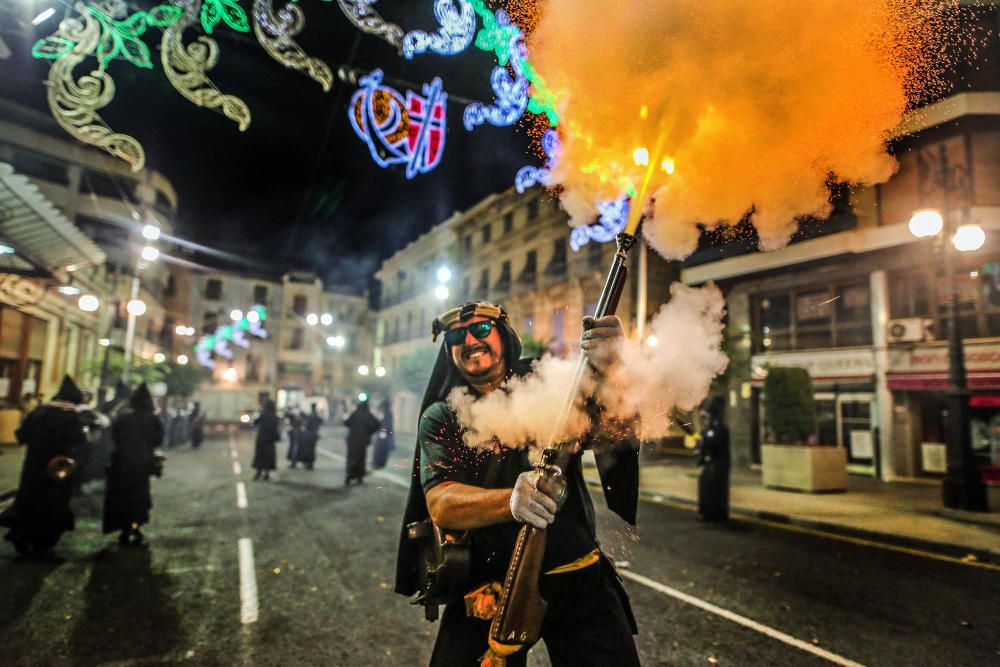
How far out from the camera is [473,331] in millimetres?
2258

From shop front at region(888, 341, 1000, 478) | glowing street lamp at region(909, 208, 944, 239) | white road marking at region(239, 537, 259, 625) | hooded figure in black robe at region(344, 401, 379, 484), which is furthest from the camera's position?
shop front at region(888, 341, 1000, 478)

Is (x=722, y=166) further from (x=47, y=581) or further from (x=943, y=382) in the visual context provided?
(x=943, y=382)

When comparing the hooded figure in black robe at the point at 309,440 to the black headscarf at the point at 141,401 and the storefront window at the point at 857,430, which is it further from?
the storefront window at the point at 857,430

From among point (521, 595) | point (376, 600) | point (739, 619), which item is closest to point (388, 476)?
point (376, 600)

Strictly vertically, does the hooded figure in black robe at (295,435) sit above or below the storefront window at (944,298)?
below

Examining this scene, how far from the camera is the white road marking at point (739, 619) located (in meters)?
3.73

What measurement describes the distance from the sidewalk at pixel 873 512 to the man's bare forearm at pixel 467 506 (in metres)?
8.04

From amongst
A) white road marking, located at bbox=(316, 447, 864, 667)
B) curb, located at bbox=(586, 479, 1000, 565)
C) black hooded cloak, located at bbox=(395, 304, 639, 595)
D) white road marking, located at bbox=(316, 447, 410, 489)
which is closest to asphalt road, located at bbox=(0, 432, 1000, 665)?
white road marking, located at bbox=(316, 447, 864, 667)

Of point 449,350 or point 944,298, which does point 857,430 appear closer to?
point 944,298

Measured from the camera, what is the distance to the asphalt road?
3779mm

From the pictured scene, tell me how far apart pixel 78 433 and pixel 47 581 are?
194cm

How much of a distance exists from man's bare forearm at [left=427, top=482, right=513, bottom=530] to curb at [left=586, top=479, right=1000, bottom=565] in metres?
7.90

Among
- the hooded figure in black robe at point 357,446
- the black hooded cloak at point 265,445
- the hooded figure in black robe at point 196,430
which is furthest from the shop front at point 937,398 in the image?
the hooded figure in black robe at point 196,430

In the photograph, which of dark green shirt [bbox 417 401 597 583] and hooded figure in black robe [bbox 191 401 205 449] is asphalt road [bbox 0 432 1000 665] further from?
hooded figure in black robe [bbox 191 401 205 449]
